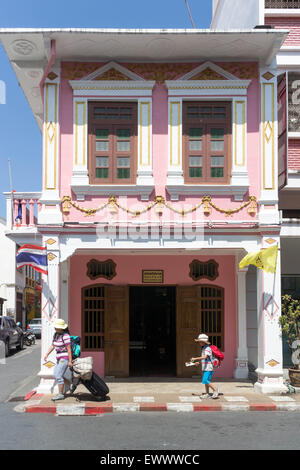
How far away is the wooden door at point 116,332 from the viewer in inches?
572

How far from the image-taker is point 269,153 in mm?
12914

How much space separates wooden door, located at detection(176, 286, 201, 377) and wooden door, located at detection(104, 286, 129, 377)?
1.32 meters

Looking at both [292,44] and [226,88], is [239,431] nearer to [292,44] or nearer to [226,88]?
[226,88]

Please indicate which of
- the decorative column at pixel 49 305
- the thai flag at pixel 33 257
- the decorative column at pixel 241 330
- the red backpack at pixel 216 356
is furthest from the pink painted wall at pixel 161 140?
the red backpack at pixel 216 356

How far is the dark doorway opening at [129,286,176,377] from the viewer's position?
19531 mm

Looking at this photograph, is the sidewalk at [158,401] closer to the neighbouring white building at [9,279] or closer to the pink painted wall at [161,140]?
the pink painted wall at [161,140]

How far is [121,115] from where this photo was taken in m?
13.2

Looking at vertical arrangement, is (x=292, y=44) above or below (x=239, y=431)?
above

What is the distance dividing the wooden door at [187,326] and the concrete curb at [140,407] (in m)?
3.45

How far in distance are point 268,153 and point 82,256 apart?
17.1ft

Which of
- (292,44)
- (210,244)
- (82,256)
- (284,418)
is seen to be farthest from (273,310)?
(292,44)

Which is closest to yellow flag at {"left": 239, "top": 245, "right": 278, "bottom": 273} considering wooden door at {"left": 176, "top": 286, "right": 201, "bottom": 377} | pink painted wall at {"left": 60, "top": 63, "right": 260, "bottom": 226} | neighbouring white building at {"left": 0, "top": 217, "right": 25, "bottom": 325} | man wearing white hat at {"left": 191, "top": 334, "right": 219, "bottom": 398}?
pink painted wall at {"left": 60, "top": 63, "right": 260, "bottom": 226}

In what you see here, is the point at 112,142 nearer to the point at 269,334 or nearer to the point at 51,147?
the point at 51,147

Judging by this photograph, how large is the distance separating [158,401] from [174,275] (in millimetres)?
4134
